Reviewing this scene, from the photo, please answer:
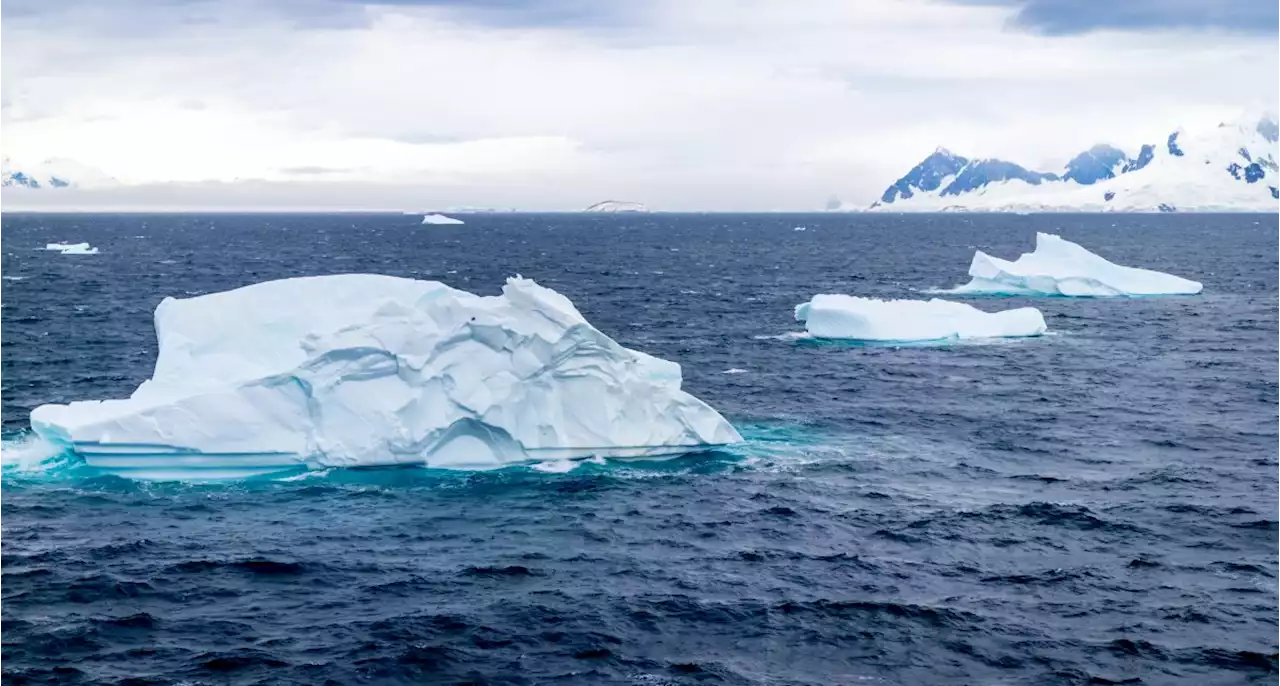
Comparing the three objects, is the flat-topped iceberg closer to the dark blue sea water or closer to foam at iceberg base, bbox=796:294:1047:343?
foam at iceberg base, bbox=796:294:1047:343

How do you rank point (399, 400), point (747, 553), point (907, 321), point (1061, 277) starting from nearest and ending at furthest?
1. point (747, 553)
2. point (399, 400)
3. point (907, 321)
4. point (1061, 277)

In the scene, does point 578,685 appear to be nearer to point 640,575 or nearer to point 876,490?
point 640,575

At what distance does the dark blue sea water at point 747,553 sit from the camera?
66.5ft

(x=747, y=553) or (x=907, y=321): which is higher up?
(x=907, y=321)

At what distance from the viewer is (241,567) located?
24.0m

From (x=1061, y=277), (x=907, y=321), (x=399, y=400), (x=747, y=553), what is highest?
(x=1061, y=277)

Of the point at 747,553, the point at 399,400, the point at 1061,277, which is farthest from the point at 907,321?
the point at 747,553

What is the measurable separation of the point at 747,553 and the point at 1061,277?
53563mm

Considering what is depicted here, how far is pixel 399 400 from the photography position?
1221 inches

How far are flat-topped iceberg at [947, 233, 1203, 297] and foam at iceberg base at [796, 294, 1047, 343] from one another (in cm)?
1685

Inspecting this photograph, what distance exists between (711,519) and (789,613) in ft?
17.9

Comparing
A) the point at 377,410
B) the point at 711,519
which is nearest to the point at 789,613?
the point at 711,519

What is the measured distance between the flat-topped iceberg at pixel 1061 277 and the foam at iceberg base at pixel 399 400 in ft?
150

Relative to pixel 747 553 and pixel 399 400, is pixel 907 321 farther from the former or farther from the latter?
pixel 747 553
